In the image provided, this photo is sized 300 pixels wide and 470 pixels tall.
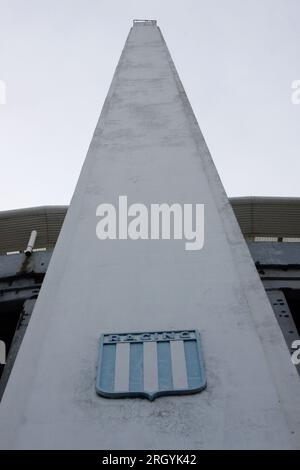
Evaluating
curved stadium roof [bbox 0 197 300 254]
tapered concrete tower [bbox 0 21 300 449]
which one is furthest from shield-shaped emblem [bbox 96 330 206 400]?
curved stadium roof [bbox 0 197 300 254]

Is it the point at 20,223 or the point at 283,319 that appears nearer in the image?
the point at 283,319

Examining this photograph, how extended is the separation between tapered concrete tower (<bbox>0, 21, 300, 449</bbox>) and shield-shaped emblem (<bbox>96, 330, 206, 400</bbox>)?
1cm

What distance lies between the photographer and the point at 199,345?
5125 mm

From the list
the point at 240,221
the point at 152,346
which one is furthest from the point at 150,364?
the point at 240,221

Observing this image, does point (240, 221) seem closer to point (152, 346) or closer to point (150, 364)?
point (152, 346)

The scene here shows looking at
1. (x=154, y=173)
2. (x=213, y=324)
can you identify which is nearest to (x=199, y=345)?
(x=213, y=324)

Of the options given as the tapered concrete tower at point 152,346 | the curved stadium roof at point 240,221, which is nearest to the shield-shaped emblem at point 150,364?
the tapered concrete tower at point 152,346

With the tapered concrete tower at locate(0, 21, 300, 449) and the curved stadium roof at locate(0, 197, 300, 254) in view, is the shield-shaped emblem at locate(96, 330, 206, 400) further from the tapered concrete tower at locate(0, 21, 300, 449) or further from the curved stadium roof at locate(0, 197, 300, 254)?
the curved stadium roof at locate(0, 197, 300, 254)

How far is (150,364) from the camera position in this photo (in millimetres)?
4848

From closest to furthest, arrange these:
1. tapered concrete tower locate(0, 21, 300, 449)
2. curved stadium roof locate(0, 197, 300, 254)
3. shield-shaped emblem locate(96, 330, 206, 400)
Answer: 1. tapered concrete tower locate(0, 21, 300, 449)
2. shield-shaped emblem locate(96, 330, 206, 400)
3. curved stadium roof locate(0, 197, 300, 254)

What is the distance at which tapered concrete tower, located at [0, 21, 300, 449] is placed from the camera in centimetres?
418

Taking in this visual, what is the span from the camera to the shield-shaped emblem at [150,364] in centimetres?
456

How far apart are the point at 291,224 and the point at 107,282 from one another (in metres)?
6.75
